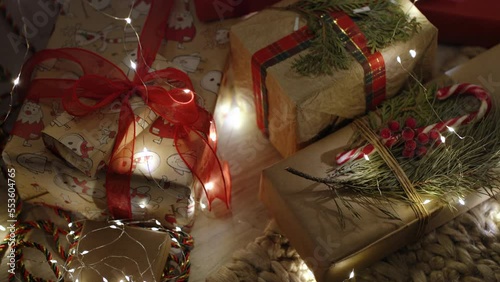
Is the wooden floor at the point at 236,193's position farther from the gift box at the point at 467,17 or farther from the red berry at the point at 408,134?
the gift box at the point at 467,17

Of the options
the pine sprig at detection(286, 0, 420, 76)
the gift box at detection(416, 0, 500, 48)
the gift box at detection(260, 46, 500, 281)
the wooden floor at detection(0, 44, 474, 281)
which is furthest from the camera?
the gift box at detection(416, 0, 500, 48)

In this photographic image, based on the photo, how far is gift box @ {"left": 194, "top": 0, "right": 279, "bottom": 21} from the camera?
1442mm

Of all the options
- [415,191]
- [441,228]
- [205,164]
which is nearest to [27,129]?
[205,164]

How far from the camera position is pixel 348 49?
4.22 feet

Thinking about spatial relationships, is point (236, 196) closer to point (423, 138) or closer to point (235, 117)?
point (235, 117)

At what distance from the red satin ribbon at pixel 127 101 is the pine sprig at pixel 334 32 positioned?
0.90ft

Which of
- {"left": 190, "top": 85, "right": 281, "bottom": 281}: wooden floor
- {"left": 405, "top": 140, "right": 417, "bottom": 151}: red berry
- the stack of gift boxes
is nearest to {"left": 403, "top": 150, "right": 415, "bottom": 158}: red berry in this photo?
{"left": 405, "top": 140, "right": 417, "bottom": 151}: red berry

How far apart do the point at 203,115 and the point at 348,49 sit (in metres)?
0.37

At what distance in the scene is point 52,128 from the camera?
118 centimetres

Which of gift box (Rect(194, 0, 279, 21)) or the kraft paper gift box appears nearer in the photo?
the kraft paper gift box

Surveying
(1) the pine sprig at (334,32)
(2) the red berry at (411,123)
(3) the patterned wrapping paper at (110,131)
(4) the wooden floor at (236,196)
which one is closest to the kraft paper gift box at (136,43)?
(3) the patterned wrapping paper at (110,131)

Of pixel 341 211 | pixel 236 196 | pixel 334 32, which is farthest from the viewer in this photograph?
pixel 236 196

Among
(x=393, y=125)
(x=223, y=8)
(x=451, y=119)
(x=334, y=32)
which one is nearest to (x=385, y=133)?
(x=393, y=125)

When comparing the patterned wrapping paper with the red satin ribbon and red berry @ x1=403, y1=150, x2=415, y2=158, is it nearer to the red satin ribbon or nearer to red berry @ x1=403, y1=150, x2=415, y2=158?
the red satin ribbon
